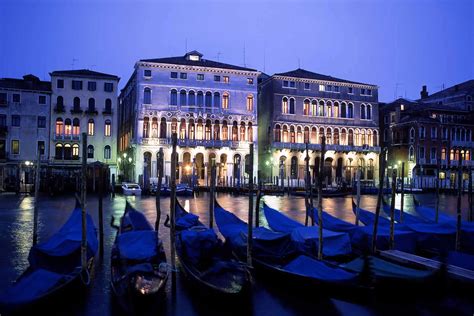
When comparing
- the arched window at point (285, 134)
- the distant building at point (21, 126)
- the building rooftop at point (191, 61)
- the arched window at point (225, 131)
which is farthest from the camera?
the arched window at point (285, 134)

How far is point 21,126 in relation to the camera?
31.2 m

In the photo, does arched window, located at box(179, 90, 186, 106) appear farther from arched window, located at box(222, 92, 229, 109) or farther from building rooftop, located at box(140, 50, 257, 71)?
arched window, located at box(222, 92, 229, 109)

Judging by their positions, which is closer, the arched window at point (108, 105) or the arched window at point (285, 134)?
the arched window at point (108, 105)

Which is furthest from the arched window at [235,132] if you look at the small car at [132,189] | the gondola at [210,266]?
the gondola at [210,266]

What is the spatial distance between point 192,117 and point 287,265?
1012 inches

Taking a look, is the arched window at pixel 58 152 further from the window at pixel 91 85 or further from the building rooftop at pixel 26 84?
the window at pixel 91 85

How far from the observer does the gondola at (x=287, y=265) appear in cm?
631

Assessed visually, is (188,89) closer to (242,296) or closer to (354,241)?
(354,241)

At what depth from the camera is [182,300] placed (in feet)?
22.3

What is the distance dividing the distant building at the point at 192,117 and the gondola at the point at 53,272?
71.1ft

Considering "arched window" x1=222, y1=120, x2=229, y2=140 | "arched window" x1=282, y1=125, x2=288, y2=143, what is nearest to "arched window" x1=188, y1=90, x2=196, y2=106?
"arched window" x1=222, y1=120, x2=229, y2=140

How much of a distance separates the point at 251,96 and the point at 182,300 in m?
27.8

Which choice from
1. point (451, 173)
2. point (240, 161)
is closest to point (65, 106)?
point (240, 161)

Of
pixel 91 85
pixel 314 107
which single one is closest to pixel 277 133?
pixel 314 107
